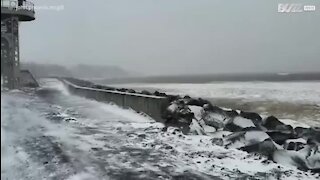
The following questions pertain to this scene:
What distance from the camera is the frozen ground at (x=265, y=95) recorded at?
4.84m

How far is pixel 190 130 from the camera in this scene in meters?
5.73

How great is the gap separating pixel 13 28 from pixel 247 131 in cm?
404

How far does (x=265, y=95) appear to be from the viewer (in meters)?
5.73

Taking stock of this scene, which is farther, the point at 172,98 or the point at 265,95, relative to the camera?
the point at 172,98

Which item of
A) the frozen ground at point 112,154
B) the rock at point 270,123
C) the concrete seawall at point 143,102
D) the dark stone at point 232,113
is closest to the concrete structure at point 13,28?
the frozen ground at point 112,154

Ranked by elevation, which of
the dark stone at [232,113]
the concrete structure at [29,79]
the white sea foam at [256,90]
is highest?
the concrete structure at [29,79]

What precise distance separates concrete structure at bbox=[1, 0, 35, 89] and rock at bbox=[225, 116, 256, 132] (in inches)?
161

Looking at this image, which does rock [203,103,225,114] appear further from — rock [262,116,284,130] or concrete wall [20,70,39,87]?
concrete wall [20,70,39,87]

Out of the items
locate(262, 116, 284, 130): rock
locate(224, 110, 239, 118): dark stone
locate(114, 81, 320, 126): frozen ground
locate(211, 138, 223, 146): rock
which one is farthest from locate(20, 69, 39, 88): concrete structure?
locate(262, 116, 284, 130): rock

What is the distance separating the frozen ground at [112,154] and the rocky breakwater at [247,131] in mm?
198

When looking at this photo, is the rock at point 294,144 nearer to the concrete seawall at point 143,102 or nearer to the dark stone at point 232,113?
the dark stone at point 232,113

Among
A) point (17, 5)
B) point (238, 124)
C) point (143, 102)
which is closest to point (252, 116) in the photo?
point (238, 124)

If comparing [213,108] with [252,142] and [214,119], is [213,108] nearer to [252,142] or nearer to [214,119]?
[214,119]

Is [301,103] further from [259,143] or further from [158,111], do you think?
[158,111]
